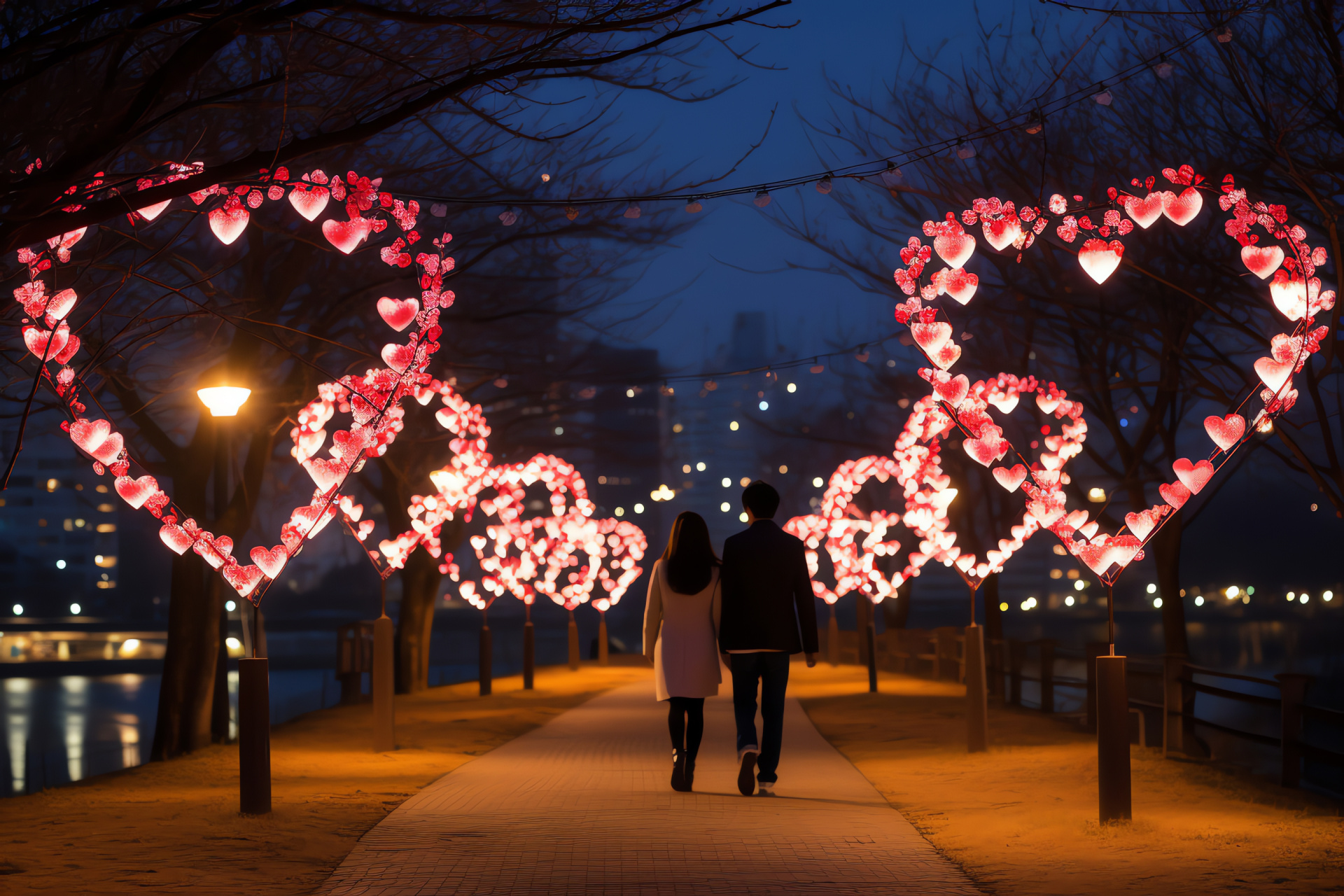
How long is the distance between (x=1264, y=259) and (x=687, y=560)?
4.80 metres

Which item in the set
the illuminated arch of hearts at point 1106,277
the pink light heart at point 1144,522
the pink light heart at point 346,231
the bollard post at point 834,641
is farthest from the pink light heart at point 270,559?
the bollard post at point 834,641

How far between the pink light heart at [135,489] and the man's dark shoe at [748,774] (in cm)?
505

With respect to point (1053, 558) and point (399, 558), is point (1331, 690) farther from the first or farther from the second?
point (1053, 558)

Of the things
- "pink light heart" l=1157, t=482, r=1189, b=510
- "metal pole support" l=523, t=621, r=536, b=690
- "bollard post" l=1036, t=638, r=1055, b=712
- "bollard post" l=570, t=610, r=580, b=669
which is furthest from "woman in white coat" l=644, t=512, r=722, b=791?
"bollard post" l=570, t=610, r=580, b=669

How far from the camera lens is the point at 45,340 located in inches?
316

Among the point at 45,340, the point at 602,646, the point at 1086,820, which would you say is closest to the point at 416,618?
the point at 602,646

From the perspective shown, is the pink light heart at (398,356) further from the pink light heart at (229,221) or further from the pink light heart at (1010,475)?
the pink light heart at (1010,475)

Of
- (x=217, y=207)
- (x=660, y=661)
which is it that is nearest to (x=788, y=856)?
(x=660, y=661)

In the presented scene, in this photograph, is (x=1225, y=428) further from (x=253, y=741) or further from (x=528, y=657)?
(x=528, y=657)

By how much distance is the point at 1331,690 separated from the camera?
33344mm

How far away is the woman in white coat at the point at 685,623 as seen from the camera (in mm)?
8609

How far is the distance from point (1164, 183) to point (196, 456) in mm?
12064

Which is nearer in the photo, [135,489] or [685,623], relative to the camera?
[685,623]

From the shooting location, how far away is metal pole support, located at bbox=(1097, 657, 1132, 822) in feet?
24.4
